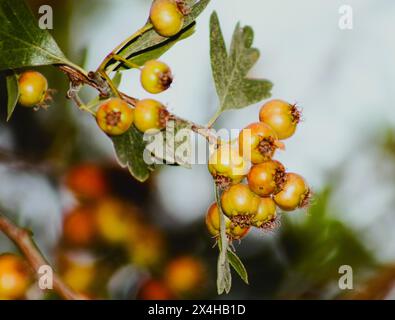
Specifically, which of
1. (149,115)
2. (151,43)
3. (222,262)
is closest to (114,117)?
(149,115)

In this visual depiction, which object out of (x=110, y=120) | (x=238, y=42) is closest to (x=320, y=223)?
(x=238, y=42)

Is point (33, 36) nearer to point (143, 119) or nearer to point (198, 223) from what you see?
point (143, 119)

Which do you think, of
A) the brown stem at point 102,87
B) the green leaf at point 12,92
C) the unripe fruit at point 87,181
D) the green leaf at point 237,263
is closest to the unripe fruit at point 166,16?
the brown stem at point 102,87

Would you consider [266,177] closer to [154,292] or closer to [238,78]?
[238,78]

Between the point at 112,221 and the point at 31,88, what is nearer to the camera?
the point at 31,88

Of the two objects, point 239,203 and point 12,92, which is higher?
point 12,92

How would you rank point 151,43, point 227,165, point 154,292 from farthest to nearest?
point 154,292 < point 151,43 < point 227,165

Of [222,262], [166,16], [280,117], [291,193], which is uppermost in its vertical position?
[166,16]
